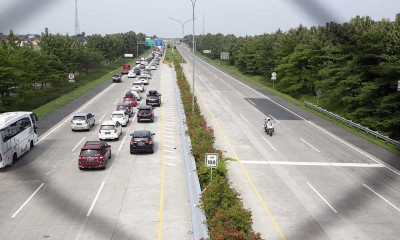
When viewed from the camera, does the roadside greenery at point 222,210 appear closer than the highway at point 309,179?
Yes

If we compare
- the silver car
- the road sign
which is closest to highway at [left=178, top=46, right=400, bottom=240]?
the road sign

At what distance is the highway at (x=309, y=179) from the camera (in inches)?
793

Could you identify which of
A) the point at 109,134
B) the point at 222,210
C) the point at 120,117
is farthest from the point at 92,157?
the point at 120,117

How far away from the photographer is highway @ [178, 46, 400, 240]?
793 inches

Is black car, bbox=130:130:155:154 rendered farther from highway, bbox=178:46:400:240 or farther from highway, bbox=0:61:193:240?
highway, bbox=178:46:400:240

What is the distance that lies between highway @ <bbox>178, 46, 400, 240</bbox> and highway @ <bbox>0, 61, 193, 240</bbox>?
13.6 ft

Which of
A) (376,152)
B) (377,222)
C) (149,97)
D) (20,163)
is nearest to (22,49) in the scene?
(149,97)

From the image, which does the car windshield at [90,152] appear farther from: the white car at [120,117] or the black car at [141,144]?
the white car at [120,117]

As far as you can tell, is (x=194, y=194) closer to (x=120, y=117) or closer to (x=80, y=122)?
(x=80, y=122)

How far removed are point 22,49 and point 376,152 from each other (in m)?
50.8

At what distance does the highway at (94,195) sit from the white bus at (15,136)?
733mm

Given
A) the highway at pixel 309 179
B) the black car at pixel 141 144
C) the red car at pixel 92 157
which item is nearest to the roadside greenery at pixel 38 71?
the red car at pixel 92 157

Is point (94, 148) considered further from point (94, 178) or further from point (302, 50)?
point (302, 50)

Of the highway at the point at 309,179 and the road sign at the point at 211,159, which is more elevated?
the road sign at the point at 211,159
